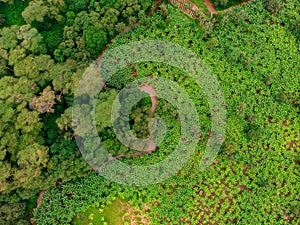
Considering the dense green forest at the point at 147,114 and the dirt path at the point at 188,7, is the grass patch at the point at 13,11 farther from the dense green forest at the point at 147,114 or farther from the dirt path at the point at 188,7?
the dirt path at the point at 188,7

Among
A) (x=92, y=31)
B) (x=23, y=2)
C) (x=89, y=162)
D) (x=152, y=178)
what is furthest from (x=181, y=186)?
(x=23, y=2)

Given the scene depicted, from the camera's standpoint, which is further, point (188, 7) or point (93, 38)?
point (188, 7)

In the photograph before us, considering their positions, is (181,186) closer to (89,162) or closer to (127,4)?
(89,162)

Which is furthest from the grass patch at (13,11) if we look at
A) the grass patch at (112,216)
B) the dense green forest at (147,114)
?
the grass patch at (112,216)

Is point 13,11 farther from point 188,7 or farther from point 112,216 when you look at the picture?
point 112,216

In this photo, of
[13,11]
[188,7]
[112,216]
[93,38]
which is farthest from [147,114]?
[13,11]

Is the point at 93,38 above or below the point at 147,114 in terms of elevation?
above
